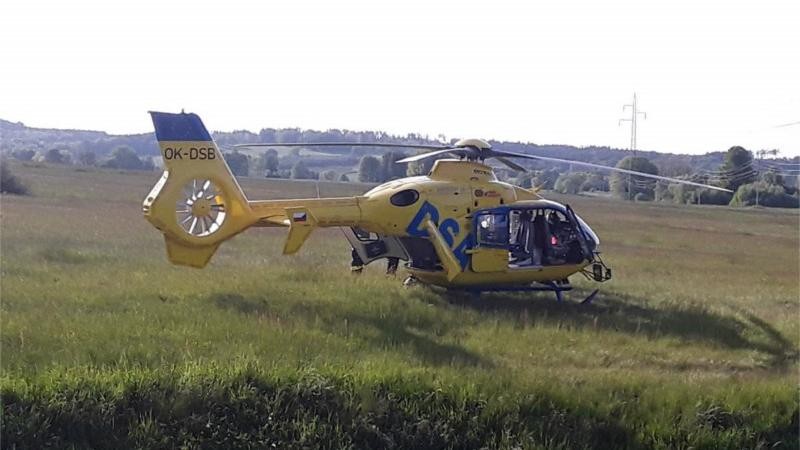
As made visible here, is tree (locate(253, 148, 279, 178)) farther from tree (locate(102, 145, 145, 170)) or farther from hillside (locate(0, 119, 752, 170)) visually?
tree (locate(102, 145, 145, 170))

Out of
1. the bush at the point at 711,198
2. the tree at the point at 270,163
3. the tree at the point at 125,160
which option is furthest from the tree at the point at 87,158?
the bush at the point at 711,198

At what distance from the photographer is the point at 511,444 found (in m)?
8.70

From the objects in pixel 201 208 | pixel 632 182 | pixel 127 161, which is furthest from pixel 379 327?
pixel 127 161

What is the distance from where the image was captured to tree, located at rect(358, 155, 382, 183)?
83.6m

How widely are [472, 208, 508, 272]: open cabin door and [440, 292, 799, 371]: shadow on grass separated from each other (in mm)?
Answer: 684

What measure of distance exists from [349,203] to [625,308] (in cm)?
560

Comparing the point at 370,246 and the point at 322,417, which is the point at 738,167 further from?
the point at 322,417

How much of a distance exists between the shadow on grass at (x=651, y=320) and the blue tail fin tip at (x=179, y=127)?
540 cm

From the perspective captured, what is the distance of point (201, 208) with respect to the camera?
1430cm

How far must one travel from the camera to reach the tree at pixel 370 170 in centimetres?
8356

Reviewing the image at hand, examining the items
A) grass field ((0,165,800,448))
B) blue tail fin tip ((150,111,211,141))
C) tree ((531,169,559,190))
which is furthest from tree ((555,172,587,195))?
Result: blue tail fin tip ((150,111,211,141))

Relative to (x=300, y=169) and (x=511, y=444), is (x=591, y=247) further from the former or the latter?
(x=300, y=169)

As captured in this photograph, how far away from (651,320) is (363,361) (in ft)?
22.5

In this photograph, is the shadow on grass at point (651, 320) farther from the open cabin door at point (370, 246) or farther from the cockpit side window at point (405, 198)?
the cockpit side window at point (405, 198)
